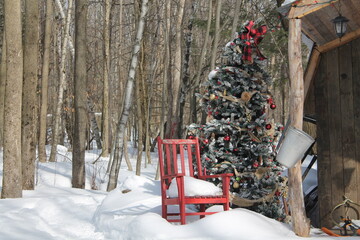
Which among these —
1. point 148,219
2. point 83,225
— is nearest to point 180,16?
point 83,225

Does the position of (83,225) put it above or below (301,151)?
below

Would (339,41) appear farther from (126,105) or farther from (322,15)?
(126,105)

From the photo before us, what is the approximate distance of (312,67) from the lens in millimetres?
6590

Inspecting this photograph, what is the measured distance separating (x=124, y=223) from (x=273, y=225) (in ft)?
6.16

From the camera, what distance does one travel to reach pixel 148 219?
5398mm

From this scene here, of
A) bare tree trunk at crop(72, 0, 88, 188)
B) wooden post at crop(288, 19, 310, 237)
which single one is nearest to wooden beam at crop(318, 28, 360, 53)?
wooden post at crop(288, 19, 310, 237)

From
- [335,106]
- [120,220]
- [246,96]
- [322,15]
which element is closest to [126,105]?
[246,96]

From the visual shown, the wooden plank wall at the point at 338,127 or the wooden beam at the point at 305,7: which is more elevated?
the wooden beam at the point at 305,7

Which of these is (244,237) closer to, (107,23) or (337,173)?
(337,173)

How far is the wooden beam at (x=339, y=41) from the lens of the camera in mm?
6070

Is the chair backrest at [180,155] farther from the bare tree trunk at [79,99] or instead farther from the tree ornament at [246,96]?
the bare tree trunk at [79,99]

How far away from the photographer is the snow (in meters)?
4.92

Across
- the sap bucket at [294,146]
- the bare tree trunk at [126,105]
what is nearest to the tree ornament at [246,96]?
the sap bucket at [294,146]

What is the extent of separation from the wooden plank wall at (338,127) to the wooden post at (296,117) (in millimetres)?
1421
